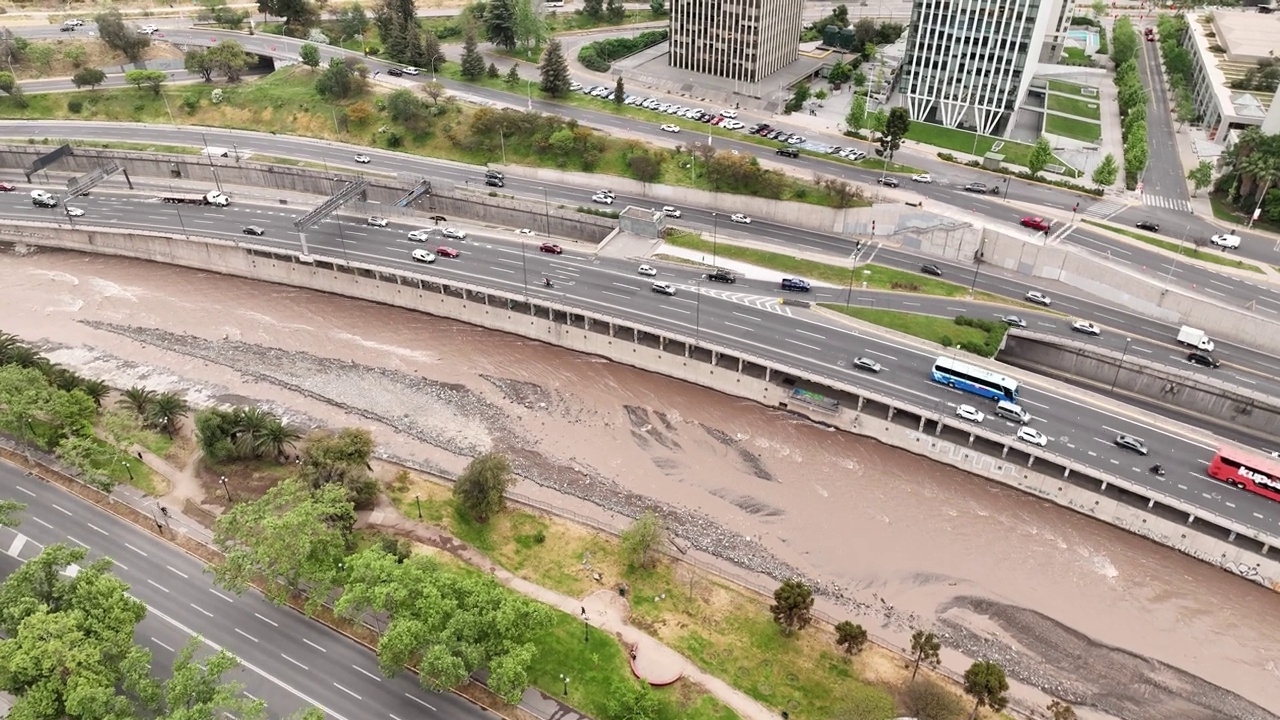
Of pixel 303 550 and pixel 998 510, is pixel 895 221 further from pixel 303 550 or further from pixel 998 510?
pixel 303 550

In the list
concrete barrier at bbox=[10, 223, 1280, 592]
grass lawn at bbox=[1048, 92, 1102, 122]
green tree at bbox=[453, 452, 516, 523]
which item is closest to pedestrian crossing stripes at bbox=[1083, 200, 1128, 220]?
grass lawn at bbox=[1048, 92, 1102, 122]

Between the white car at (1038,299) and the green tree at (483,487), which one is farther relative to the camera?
the white car at (1038,299)

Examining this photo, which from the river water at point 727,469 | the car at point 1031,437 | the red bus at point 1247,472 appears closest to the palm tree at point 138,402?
the river water at point 727,469

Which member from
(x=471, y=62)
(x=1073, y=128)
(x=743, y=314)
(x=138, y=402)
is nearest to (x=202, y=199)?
(x=138, y=402)

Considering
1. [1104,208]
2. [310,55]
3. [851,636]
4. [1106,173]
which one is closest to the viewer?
[851,636]

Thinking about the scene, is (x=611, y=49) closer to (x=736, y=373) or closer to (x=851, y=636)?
(x=736, y=373)

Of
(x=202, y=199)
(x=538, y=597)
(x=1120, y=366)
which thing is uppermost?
(x=202, y=199)

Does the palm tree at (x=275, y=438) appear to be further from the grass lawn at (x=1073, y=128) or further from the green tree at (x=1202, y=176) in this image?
the grass lawn at (x=1073, y=128)
